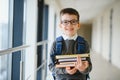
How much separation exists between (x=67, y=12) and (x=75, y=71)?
0.25 meters

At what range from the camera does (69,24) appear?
929 millimetres

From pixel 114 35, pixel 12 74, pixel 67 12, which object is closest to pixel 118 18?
pixel 114 35

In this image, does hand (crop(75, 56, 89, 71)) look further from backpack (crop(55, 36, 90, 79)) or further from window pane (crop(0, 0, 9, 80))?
window pane (crop(0, 0, 9, 80))

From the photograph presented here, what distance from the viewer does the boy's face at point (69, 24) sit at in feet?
3.05

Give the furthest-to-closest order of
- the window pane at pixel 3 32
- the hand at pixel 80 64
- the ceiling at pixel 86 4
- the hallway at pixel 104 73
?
the ceiling at pixel 86 4 < the hallway at pixel 104 73 < the window pane at pixel 3 32 < the hand at pixel 80 64

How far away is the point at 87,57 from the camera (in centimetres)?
91

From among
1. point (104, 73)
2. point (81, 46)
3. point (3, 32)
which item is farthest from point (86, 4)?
point (81, 46)

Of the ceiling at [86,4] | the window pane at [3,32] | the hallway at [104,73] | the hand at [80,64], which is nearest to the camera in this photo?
the hand at [80,64]

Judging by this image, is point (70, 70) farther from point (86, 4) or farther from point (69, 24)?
point (86, 4)

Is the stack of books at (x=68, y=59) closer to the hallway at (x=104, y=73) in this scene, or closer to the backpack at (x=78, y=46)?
the backpack at (x=78, y=46)

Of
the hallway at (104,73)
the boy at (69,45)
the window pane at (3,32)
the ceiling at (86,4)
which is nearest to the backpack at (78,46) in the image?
the boy at (69,45)

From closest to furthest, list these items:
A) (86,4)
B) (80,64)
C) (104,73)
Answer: (80,64)
(104,73)
(86,4)

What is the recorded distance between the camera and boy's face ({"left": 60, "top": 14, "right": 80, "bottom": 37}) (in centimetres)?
93

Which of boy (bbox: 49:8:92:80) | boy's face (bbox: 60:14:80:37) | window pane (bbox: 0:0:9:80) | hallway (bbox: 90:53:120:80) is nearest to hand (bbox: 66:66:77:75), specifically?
boy (bbox: 49:8:92:80)
